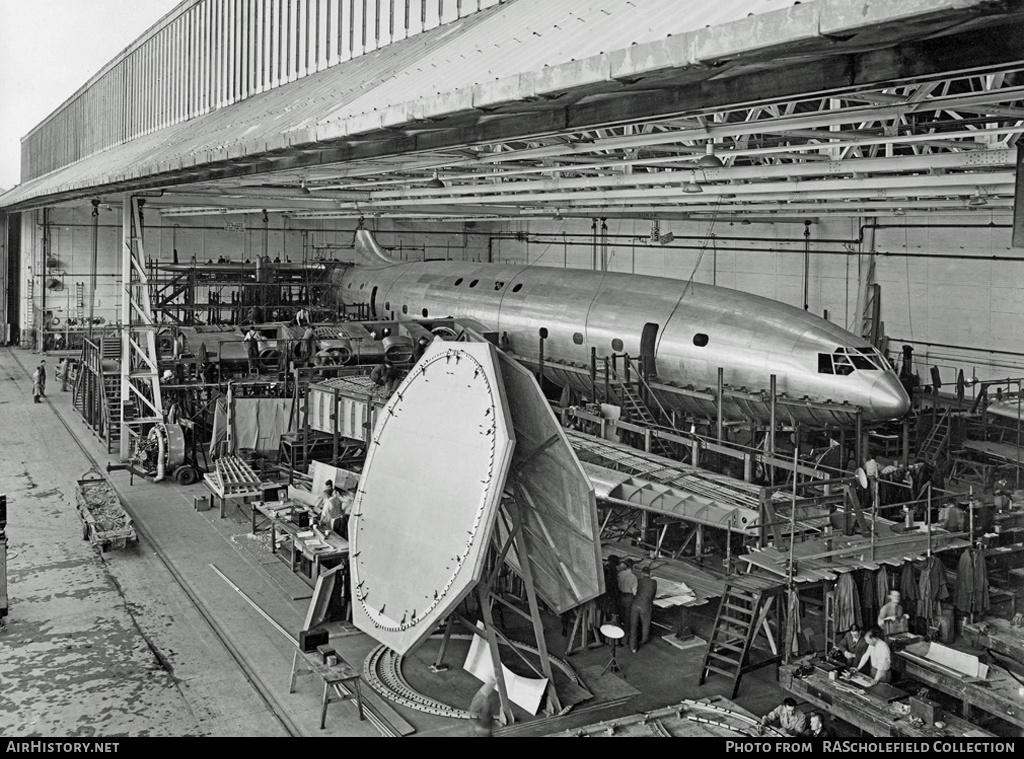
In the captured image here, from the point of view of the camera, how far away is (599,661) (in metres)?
14.8

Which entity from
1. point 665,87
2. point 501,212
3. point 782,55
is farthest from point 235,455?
point 782,55

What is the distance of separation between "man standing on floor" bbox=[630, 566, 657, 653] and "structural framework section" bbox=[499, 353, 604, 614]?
87.8 inches

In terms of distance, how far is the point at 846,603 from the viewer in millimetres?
14320

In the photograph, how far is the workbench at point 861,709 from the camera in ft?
36.3

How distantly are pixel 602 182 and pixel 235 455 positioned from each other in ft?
40.0

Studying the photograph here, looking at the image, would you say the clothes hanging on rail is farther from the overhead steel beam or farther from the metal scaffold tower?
the metal scaffold tower

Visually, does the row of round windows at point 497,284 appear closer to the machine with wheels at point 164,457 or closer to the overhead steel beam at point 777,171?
the overhead steel beam at point 777,171

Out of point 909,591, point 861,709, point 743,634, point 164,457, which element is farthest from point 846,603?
point 164,457

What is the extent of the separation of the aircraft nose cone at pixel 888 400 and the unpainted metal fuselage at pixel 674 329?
22mm

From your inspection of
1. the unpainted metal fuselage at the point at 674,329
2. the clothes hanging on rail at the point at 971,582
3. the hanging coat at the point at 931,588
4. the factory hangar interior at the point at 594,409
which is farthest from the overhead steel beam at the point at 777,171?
the hanging coat at the point at 931,588

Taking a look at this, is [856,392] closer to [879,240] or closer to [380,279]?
[879,240]

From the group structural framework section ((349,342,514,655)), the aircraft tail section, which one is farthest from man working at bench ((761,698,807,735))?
the aircraft tail section

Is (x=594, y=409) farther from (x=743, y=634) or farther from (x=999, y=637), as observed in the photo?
(x=999, y=637)

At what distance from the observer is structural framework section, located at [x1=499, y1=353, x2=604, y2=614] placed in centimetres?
1269
